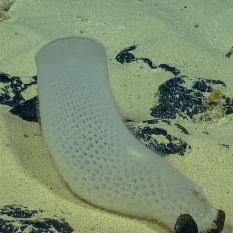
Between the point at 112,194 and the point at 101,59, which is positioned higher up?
the point at 101,59

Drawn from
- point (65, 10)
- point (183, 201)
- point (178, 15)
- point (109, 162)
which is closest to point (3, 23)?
point (65, 10)

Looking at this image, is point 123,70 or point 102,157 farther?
point 123,70

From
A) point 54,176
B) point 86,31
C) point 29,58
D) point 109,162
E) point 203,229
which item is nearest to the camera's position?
point 203,229

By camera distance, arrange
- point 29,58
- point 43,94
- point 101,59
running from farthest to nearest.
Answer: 1. point 29,58
2. point 101,59
3. point 43,94

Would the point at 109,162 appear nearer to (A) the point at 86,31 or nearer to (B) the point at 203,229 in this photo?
(B) the point at 203,229
